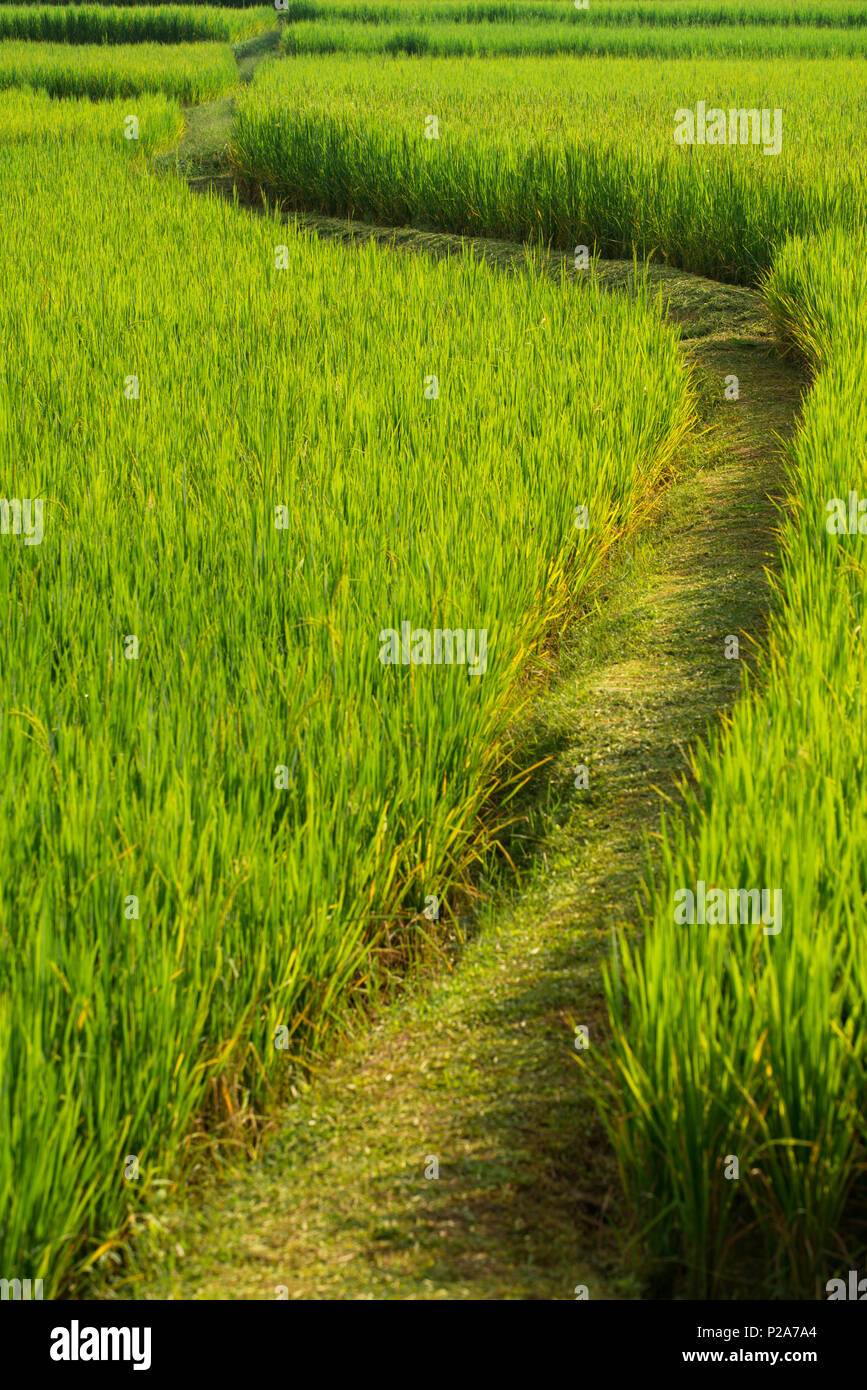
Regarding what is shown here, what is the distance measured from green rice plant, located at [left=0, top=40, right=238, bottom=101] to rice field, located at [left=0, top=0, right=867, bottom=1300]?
23.8 ft

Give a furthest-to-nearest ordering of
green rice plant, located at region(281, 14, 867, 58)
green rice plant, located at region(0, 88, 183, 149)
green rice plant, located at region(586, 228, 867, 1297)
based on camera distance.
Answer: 1. green rice plant, located at region(281, 14, 867, 58)
2. green rice plant, located at region(0, 88, 183, 149)
3. green rice plant, located at region(586, 228, 867, 1297)

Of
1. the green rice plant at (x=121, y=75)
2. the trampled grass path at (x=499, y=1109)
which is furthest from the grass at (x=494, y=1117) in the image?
the green rice plant at (x=121, y=75)

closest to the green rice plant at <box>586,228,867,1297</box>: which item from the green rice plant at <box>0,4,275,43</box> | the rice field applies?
the rice field

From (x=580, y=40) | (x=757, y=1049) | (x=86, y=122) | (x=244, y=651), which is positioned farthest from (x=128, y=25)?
(x=757, y=1049)

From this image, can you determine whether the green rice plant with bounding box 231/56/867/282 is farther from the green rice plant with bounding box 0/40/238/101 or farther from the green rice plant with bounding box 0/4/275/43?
the green rice plant with bounding box 0/4/275/43

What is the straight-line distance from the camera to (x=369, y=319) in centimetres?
453

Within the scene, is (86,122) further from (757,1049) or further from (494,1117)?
(757,1049)

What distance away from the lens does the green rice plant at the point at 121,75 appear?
12.4 meters

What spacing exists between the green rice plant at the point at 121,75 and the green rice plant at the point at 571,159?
2.40 meters

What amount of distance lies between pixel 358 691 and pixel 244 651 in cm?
21

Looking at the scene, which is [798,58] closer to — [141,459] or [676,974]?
[141,459]

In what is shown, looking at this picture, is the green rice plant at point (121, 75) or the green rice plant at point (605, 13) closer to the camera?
the green rice plant at point (121, 75)

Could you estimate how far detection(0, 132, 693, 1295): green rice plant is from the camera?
4.82 ft

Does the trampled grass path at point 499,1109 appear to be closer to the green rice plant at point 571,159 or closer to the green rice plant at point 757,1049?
the green rice plant at point 757,1049
